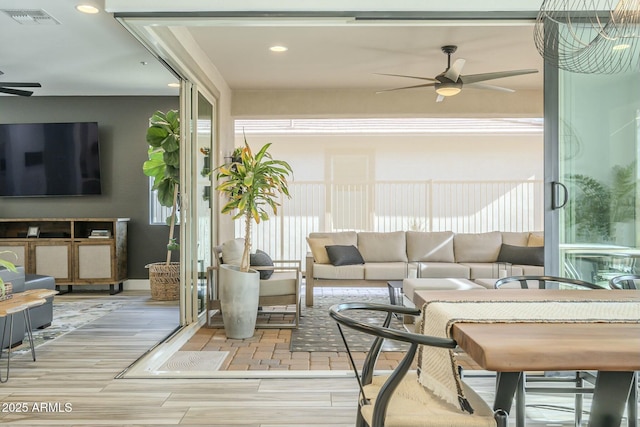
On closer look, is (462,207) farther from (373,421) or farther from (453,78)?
(373,421)

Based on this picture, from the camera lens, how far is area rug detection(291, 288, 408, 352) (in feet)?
13.4

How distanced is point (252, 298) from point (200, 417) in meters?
1.83

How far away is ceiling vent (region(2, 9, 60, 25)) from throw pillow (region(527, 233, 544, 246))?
5.88 meters

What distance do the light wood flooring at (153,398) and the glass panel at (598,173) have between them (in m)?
1.03

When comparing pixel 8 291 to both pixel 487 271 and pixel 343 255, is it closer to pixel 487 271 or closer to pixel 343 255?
pixel 343 255

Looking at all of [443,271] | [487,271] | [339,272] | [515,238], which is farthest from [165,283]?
[515,238]

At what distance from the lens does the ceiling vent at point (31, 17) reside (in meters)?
3.87

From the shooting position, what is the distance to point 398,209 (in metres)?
8.99

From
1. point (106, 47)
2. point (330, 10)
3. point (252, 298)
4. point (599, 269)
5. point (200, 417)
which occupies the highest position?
point (106, 47)

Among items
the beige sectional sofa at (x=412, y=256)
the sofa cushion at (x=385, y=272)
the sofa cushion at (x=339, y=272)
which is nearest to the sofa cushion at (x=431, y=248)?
the beige sectional sofa at (x=412, y=256)

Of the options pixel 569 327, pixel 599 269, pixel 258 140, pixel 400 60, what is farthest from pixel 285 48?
pixel 258 140

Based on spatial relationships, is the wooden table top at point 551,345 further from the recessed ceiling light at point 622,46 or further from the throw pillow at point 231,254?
the throw pillow at point 231,254

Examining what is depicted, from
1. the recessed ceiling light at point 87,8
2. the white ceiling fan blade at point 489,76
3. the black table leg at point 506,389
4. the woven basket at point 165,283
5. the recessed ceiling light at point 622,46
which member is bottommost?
the woven basket at point 165,283

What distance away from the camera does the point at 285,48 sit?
4.91m
